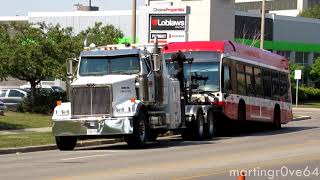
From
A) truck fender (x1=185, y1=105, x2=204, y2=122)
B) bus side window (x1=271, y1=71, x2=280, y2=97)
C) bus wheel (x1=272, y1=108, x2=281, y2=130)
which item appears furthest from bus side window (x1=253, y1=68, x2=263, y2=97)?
truck fender (x1=185, y1=105, x2=204, y2=122)

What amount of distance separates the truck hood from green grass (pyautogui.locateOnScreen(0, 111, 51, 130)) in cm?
961

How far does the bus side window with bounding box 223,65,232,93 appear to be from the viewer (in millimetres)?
28203

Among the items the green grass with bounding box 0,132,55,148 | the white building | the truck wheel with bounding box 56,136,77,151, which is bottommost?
the green grass with bounding box 0,132,55,148

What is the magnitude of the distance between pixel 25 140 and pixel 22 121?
9.67 meters

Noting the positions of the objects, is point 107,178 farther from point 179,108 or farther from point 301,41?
point 301,41

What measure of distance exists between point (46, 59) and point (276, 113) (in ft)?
45.4

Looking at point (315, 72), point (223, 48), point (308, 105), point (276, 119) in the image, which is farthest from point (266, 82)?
point (315, 72)

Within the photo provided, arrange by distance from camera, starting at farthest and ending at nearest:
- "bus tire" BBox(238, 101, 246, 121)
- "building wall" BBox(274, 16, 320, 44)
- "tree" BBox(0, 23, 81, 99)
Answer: "building wall" BBox(274, 16, 320, 44)
"tree" BBox(0, 23, 81, 99)
"bus tire" BBox(238, 101, 246, 121)

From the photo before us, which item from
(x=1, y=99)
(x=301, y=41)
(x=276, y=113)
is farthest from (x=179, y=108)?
(x=301, y=41)

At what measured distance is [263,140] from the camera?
1040 inches

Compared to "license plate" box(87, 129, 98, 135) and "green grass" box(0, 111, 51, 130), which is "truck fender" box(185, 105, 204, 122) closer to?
"license plate" box(87, 129, 98, 135)

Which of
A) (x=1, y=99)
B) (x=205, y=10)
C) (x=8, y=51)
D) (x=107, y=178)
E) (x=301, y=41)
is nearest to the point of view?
(x=107, y=178)

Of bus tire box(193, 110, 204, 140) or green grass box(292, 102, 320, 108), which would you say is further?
green grass box(292, 102, 320, 108)

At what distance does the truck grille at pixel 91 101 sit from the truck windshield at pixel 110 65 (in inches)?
31.5
